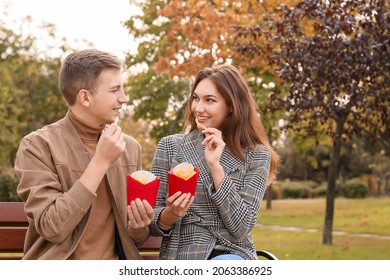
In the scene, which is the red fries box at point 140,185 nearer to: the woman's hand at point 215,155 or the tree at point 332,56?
the woman's hand at point 215,155

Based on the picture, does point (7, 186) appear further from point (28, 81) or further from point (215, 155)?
point (215, 155)

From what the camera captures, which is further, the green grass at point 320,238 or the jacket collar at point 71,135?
the green grass at point 320,238

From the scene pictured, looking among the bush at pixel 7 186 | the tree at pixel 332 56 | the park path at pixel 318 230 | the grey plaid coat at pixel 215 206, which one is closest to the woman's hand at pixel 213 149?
the grey plaid coat at pixel 215 206

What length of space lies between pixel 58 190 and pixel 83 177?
0.62 feet

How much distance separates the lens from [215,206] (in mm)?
3461

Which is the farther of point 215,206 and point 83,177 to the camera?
point 215,206

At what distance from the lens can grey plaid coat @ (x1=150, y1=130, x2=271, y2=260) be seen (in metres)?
3.38

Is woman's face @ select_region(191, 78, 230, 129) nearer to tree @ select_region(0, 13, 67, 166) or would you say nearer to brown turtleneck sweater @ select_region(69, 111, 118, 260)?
brown turtleneck sweater @ select_region(69, 111, 118, 260)

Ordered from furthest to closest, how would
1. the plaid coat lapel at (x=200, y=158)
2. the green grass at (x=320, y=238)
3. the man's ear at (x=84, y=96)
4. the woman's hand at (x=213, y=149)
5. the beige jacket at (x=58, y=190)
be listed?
the green grass at (x=320, y=238) → the plaid coat lapel at (x=200, y=158) → the woman's hand at (x=213, y=149) → the man's ear at (x=84, y=96) → the beige jacket at (x=58, y=190)

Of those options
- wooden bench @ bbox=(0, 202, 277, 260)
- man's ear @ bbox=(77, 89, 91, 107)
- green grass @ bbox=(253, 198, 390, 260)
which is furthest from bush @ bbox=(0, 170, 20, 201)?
man's ear @ bbox=(77, 89, 91, 107)

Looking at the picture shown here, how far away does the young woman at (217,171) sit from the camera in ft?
11.1

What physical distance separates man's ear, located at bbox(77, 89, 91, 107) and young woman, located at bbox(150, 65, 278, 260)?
0.54 m

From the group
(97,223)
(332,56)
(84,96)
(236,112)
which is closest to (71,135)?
(84,96)
